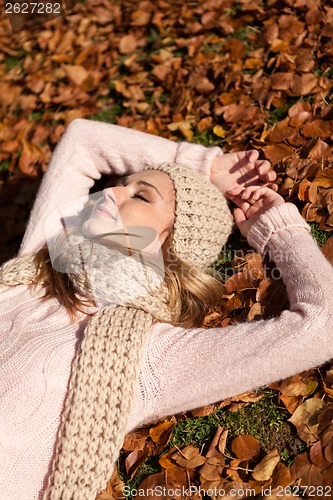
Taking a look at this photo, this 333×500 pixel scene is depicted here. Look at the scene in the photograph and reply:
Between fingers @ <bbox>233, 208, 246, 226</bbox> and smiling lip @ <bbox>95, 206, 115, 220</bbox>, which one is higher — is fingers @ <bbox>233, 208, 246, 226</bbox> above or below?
below

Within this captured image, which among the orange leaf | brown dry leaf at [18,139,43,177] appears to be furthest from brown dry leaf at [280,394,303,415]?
brown dry leaf at [18,139,43,177]

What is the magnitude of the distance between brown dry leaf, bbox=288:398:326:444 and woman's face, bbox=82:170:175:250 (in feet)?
3.28

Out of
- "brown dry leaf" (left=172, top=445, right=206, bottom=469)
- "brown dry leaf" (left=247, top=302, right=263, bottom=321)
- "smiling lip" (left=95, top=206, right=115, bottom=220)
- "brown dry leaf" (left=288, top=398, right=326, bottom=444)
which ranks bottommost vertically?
"brown dry leaf" (left=172, top=445, right=206, bottom=469)

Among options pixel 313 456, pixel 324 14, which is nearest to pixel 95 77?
pixel 324 14

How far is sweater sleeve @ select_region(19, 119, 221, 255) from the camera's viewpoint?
9.86ft

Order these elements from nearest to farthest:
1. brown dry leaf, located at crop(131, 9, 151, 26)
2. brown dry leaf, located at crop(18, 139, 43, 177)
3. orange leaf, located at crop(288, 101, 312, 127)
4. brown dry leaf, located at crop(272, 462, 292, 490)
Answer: brown dry leaf, located at crop(272, 462, 292, 490), orange leaf, located at crop(288, 101, 312, 127), brown dry leaf, located at crop(18, 139, 43, 177), brown dry leaf, located at crop(131, 9, 151, 26)

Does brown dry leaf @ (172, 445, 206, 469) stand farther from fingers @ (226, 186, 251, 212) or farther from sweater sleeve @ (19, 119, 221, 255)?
sweater sleeve @ (19, 119, 221, 255)

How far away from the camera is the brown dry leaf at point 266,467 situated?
206 cm

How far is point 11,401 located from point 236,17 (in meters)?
2.98

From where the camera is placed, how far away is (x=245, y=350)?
209 centimetres

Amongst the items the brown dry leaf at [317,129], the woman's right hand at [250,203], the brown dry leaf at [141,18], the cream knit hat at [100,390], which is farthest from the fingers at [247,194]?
the brown dry leaf at [141,18]

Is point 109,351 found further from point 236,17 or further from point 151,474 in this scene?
point 236,17

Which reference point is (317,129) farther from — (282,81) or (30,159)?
(30,159)

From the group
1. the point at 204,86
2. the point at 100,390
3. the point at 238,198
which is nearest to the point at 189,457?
the point at 100,390
